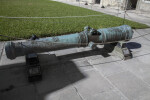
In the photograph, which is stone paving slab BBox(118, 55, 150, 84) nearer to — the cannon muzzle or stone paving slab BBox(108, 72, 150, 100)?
stone paving slab BBox(108, 72, 150, 100)

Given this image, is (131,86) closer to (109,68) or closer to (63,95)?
(109,68)

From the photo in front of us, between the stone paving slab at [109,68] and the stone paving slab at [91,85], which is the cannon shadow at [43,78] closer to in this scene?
the stone paving slab at [91,85]

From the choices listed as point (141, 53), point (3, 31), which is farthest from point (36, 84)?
point (3, 31)

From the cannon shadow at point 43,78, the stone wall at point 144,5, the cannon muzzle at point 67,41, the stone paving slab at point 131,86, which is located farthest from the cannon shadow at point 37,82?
the stone wall at point 144,5

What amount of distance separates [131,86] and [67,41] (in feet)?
7.98

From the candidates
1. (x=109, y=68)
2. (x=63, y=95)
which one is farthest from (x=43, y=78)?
(x=109, y=68)

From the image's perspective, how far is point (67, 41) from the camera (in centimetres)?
450

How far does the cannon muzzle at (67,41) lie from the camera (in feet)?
13.0

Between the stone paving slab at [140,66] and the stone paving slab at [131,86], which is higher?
the stone paving slab at [140,66]

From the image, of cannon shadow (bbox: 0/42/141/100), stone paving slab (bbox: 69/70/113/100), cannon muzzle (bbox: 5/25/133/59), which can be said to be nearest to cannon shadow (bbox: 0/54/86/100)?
cannon shadow (bbox: 0/42/141/100)

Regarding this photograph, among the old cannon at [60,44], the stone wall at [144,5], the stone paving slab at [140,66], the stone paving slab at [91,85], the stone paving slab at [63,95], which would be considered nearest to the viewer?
the stone paving slab at [63,95]

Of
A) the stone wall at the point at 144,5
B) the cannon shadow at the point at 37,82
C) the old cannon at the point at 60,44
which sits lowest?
the cannon shadow at the point at 37,82

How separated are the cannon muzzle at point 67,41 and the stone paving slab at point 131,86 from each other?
1.42 metres

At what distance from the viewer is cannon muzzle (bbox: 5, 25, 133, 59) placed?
395 centimetres
